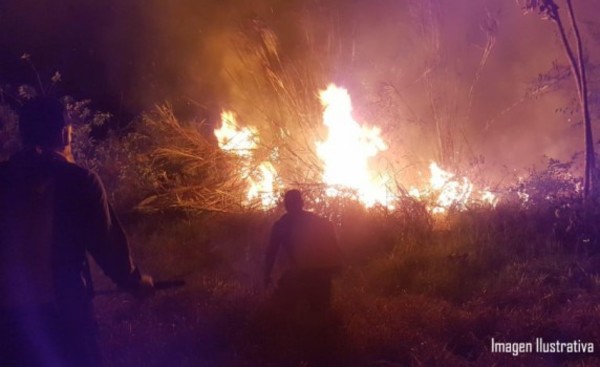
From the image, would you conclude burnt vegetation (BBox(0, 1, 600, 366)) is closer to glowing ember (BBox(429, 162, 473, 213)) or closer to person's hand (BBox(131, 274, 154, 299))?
glowing ember (BBox(429, 162, 473, 213))

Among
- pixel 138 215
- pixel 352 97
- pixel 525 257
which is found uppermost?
pixel 352 97

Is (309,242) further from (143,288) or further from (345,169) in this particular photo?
(345,169)

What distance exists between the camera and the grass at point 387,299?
4.80m

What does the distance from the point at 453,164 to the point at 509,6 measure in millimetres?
4557

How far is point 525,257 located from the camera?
7375 millimetres

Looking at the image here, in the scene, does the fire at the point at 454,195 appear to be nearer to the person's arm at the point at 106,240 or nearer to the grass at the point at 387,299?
the grass at the point at 387,299

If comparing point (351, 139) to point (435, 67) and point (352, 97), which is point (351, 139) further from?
point (435, 67)

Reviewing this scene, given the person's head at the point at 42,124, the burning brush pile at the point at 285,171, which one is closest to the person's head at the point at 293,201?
the person's head at the point at 42,124

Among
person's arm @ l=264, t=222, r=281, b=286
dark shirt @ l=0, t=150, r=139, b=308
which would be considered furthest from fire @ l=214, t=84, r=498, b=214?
dark shirt @ l=0, t=150, r=139, b=308

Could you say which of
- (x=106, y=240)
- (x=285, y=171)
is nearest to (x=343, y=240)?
(x=285, y=171)

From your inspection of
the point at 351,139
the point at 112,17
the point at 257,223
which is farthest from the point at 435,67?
the point at 112,17

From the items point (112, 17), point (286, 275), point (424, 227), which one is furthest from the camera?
point (112, 17)

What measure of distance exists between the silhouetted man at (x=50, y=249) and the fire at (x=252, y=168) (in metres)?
6.03

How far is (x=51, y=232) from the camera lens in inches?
112
